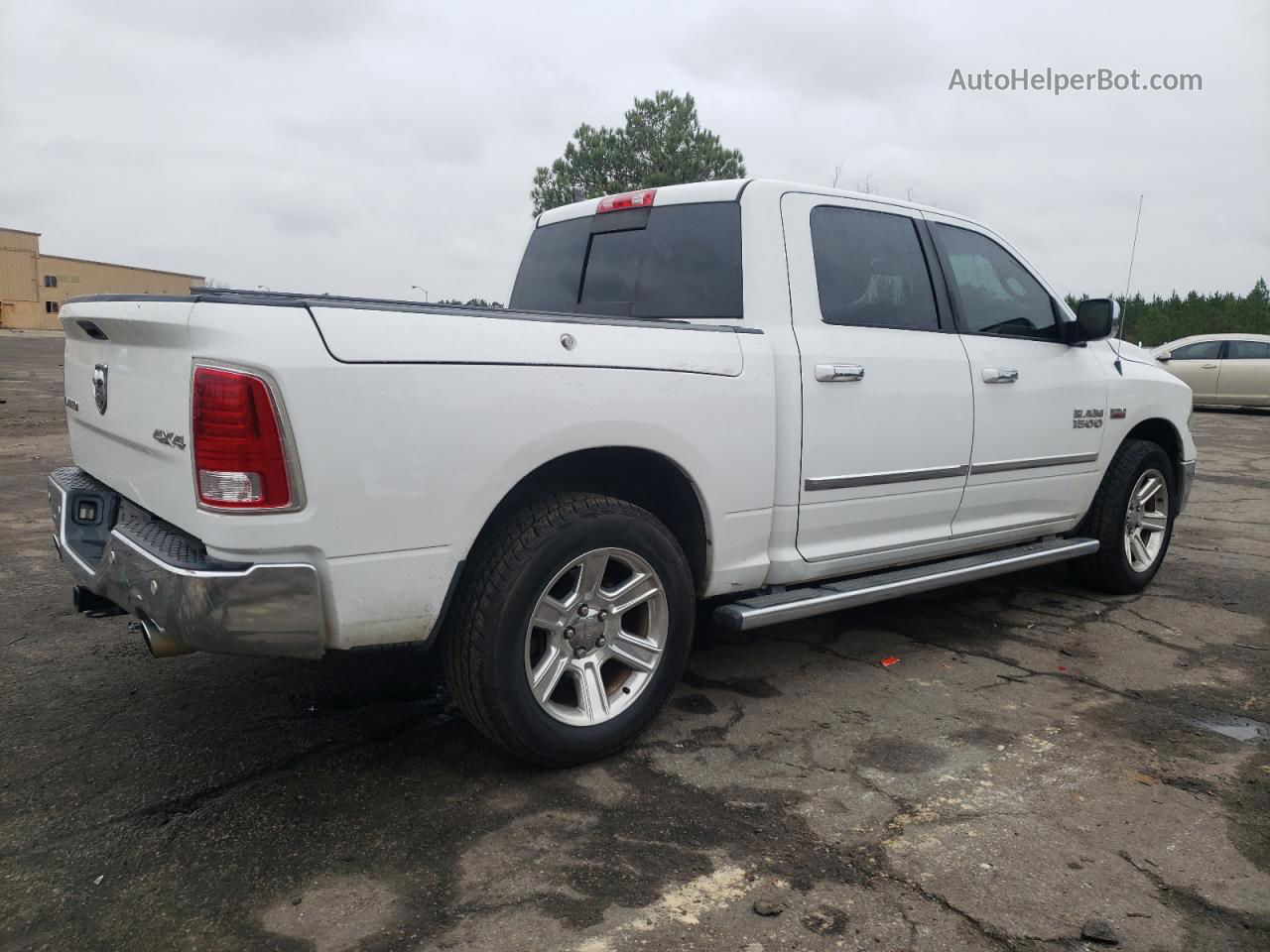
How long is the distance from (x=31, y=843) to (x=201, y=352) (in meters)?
1.36

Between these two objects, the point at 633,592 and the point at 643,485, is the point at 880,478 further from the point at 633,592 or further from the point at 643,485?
the point at 633,592

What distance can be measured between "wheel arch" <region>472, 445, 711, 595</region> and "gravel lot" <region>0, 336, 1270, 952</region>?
0.65 metres

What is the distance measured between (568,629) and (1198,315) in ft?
181

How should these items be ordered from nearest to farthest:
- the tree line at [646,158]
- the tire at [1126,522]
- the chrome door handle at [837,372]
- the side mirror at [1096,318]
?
the chrome door handle at [837,372] → the side mirror at [1096,318] → the tire at [1126,522] → the tree line at [646,158]

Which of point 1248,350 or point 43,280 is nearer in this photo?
point 1248,350

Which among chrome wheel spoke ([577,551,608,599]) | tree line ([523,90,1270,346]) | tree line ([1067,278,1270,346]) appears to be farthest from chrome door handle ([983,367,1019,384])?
tree line ([1067,278,1270,346])

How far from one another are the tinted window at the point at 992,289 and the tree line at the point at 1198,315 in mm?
43449

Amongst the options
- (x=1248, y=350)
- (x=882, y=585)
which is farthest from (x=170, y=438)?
(x=1248, y=350)

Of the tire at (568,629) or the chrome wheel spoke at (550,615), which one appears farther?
the chrome wheel spoke at (550,615)

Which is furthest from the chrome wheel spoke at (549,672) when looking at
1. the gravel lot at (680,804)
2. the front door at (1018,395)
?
the front door at (1018,395)

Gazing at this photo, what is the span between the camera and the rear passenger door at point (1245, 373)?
17.1 meters

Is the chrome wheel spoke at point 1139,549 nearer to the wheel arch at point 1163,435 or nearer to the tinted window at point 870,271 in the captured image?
the wheel arch at point 1163,435

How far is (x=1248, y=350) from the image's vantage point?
17.1 metres

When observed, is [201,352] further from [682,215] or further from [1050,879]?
[1050,879]
